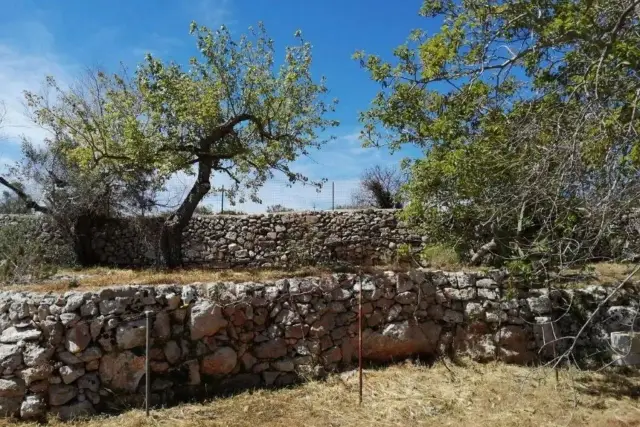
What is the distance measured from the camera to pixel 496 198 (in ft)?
20.7

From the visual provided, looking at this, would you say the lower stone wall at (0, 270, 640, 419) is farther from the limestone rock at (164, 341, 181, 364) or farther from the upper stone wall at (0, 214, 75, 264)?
the upper stone wall at (0, 214, 75, 264)

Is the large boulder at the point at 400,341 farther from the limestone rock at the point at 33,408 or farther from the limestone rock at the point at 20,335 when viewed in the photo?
the limestone rock at the point at 20,335

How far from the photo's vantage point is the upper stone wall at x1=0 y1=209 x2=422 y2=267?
1419 cm

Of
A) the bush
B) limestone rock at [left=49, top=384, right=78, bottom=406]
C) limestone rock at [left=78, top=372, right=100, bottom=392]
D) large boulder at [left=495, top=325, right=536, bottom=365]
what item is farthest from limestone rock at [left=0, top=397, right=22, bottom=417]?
large boulder at [left=495, top=325, right=536, bottom=365]

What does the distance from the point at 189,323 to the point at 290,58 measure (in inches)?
220

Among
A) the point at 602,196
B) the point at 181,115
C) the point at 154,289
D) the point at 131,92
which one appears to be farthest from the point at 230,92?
the point at 602,196

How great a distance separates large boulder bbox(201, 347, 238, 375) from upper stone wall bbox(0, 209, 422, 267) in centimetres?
695

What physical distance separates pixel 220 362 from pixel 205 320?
0.58m

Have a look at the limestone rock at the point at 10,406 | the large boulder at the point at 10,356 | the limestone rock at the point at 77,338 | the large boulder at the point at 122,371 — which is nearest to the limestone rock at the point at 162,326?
the large boulder at the point at 122,371

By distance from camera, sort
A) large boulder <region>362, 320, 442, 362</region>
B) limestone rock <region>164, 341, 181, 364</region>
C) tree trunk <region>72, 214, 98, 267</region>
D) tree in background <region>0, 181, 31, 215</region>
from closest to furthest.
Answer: limestone rock <region>164, 341, 181, 364</region> < large boulder <region>362, 320, 442, 362</region> < tree trunk <region>72, 214, 98, 267</region> < tree in background <region>0, 181, 31, 215</region>

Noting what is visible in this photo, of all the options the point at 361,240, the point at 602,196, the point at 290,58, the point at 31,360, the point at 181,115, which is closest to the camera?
the point at 602,196

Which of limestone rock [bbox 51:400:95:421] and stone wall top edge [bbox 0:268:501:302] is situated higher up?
stone wall top edge [bbox 0:268:501:302]

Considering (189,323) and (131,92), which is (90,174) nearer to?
(131,92)

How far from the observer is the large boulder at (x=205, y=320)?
22.0 feet
